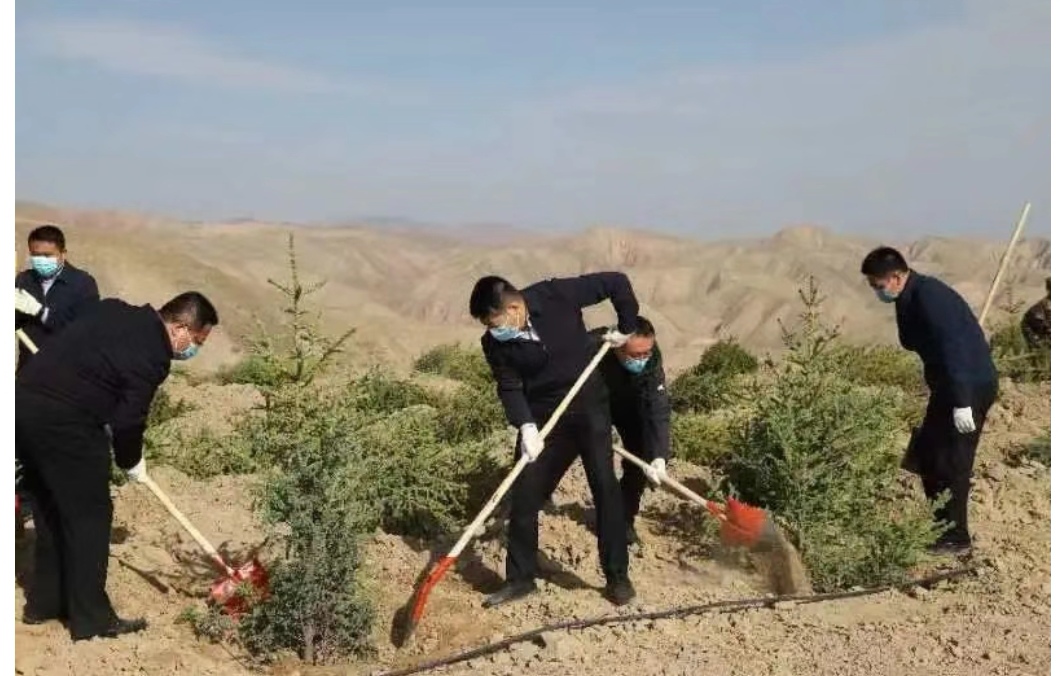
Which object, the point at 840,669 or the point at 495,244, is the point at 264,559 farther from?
the point at 495,244

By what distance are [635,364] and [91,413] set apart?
257 cm

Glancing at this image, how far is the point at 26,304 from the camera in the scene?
519 cm

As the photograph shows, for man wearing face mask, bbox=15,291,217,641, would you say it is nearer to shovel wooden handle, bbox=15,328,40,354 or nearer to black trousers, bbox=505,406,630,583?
shovel wooden handle, bbox=15,328,40,354

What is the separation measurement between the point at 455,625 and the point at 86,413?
183 centimetres

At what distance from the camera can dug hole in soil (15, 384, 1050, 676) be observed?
4426 millimetres

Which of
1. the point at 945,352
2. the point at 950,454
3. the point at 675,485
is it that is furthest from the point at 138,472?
the point at 950,454

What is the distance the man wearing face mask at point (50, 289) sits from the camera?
5359 mm

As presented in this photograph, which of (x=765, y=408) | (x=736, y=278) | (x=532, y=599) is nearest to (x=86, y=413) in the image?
(x=532, y=599)

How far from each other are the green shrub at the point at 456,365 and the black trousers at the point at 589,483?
26.8 feet

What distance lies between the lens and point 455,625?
4.87 metres

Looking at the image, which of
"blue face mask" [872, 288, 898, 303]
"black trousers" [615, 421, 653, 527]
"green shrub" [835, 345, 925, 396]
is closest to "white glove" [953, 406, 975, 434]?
"blue face mask" [872, 288, 898, 303]

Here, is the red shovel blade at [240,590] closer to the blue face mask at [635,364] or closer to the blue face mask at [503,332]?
the blue face mask at [503,332]

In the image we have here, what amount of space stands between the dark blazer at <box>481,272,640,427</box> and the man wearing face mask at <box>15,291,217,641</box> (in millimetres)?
1312

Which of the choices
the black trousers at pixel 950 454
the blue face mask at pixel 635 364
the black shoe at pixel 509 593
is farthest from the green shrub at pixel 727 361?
the black shoe at pixel 509 593
